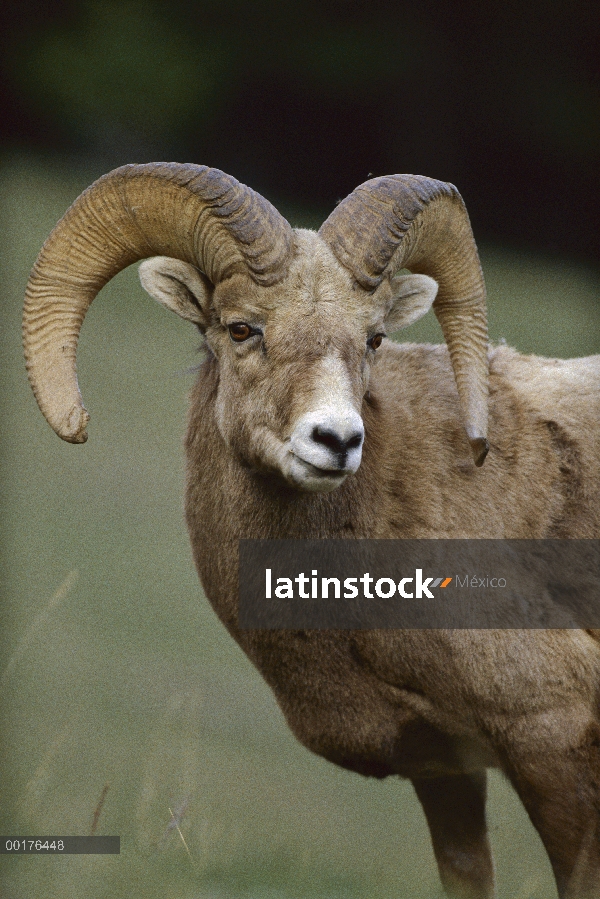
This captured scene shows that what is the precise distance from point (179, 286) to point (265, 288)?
58cm

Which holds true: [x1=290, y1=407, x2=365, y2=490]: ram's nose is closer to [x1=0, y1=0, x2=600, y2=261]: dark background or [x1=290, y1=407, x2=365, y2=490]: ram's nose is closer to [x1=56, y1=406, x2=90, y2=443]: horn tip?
[x1=56, y1=406, x2=90, y2=443]: horn tip

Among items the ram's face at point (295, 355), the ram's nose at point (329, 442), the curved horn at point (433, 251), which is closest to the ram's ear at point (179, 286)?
the ram's face at point (295, 355)

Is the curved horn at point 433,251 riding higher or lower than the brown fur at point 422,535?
higher

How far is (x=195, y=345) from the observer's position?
731 cm

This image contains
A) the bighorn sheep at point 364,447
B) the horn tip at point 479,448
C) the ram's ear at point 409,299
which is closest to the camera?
the bighorn sheep at point 364,447

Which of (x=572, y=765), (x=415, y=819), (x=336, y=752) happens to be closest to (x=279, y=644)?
(x=336, y=752)

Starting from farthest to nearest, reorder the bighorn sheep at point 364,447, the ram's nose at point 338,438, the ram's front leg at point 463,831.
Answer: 1. the ram's front leg at point 463,831
2. the bighorn sheep at point 364,447
3. the ram's nose at point 338,438

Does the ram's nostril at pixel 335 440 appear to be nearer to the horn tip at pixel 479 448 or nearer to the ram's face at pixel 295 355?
the ram's face at pixel 295 355

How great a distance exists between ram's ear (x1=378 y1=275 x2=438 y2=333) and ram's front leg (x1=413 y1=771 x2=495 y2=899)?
2.52 meters

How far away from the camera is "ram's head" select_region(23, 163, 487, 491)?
414 centimetres

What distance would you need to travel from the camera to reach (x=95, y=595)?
938 centimetres

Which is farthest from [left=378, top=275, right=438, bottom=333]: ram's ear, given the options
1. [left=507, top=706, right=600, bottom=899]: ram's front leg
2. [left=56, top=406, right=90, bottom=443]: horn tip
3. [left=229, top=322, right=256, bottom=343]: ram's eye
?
[left=507, top=706, right=600, bottom=899]: ram's front leg

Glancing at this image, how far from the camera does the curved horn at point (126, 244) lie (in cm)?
439

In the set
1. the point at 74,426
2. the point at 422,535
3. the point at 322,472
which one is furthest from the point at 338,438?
the point at 74,426
